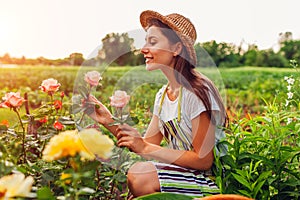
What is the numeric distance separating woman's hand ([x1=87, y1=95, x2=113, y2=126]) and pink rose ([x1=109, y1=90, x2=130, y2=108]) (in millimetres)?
144

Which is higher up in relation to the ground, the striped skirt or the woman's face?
the woman's face

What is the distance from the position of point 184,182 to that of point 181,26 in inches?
25.0

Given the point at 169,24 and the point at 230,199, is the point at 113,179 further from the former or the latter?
the point at 230,199

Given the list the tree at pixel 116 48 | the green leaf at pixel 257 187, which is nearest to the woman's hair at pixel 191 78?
the tree at pixel 116 48

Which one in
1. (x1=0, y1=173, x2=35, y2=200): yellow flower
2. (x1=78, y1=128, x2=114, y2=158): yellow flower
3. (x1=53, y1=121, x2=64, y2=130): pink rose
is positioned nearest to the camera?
(x1=0, y1=173, x2=35, y2=200): yellow flower

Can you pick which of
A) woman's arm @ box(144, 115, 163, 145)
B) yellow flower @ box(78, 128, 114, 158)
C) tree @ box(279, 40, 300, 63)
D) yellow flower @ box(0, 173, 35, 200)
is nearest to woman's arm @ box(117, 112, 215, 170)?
woman's arm @ box(144, 115, 163, 145)

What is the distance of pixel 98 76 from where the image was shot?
196 centimetres

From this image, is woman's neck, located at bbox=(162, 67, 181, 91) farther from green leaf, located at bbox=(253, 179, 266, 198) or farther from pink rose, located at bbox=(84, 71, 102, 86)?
green leaf, located at bbox=(253, 179, 266, 198)

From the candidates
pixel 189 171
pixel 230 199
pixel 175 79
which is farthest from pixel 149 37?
pixel 230 199

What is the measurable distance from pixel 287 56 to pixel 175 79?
A: 16979 mm

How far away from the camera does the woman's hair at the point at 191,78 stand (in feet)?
6.62

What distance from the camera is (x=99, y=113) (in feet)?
6.57

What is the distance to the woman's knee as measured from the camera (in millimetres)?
2029

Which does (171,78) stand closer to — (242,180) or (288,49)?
(242,180)
